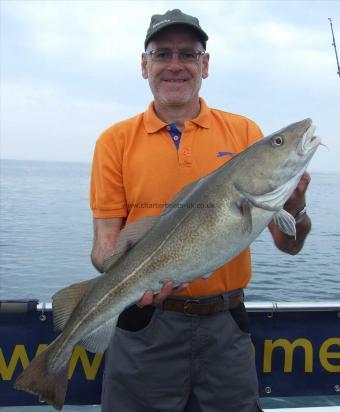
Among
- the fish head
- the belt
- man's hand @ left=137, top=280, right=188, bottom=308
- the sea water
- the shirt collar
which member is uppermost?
the shirt collar

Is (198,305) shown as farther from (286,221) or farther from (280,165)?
(280,165)

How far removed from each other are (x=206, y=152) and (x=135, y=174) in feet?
1.81

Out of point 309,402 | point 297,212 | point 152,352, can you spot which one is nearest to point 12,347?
point 152,352

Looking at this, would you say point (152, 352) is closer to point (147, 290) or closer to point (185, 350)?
point (185, 350)

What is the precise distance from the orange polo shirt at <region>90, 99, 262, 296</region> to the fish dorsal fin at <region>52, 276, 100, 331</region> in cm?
57

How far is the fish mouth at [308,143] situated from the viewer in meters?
2.83

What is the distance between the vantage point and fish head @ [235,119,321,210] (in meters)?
2.85

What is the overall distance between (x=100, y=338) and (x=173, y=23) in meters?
2.31

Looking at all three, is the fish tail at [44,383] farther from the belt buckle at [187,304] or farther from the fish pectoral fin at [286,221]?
the fish pectoral fin at [286,221]

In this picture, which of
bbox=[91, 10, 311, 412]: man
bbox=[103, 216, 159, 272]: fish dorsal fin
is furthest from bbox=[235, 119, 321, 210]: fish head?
bbox=[103, 216, 159, 272]: fish dorsal fin

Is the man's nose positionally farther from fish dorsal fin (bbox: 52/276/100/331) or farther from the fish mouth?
fish dorsal fin (bbox: 52/276/100/331)

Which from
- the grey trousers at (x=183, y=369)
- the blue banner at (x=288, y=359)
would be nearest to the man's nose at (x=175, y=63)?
the grey trousers at (x=183, y=369)

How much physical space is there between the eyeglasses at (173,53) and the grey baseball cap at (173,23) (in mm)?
132

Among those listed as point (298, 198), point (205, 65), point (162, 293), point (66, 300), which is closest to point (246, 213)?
point (298, 198)
